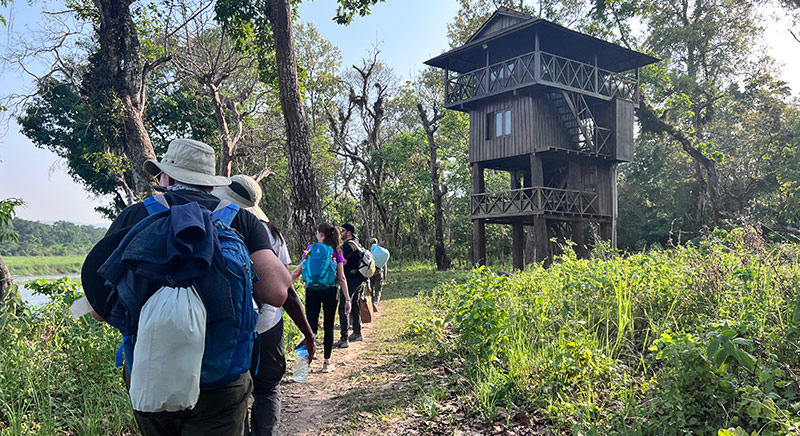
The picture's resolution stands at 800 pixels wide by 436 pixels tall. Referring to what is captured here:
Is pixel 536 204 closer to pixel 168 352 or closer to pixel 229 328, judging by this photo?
pixel 229 328

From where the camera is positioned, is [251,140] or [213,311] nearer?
[213,311]

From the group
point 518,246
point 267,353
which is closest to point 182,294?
point 267,353

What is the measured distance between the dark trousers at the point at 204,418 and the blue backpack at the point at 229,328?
0.05 metres

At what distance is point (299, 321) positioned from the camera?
352cm

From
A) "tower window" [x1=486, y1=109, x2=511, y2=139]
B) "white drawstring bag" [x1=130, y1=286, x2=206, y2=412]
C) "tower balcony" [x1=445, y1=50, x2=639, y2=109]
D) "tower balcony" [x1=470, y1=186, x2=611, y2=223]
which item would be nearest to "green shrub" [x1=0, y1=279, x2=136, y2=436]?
"white drawstring bag" [x1=130, y1=286, x2=206, y2=412]

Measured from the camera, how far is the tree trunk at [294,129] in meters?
9.28

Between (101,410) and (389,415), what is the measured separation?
255cm

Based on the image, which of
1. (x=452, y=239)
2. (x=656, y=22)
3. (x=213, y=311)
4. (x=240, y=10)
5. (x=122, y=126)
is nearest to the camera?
(x=213, y=311)

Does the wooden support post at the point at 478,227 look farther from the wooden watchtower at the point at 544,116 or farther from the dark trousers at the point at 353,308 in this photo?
the dark trousers at the point at 353,308

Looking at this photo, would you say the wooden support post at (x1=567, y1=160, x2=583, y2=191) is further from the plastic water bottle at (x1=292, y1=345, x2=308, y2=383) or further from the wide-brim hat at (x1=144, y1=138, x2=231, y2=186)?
the wide-brim hat at (x1=144, y1=138, x2=231, y2=186)

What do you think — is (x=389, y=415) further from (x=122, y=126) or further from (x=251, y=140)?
(x=251, y=140)

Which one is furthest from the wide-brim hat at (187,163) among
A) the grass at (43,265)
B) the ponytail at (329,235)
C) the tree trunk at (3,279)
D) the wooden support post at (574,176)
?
the grass at (43,265)

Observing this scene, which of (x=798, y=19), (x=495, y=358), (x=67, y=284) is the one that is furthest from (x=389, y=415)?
(x=798, y=19)

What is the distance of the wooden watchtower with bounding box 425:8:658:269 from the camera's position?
18.1m
